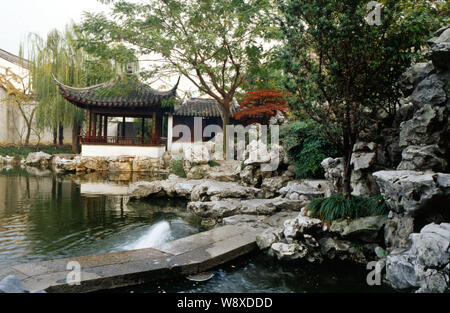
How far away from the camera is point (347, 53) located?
500 centimetres

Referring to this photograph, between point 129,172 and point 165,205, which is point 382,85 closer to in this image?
point 165,205

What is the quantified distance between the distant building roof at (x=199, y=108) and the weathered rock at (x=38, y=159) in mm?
8709

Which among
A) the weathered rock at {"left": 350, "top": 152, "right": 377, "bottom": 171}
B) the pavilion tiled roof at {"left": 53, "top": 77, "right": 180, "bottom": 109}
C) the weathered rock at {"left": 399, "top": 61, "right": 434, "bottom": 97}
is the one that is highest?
the pavilion tiled roof at {"left": 53, "top": 77, "right": 180, "bottom": 109}

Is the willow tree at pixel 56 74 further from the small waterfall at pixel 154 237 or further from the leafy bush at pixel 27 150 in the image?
the small waterfall at pixel 154 237

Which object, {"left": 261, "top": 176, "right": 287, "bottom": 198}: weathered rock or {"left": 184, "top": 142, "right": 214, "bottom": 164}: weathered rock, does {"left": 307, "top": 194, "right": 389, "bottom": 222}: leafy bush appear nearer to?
{"left": 261, "top": 176, "right": 287, "bottom": 198}: weathered rock

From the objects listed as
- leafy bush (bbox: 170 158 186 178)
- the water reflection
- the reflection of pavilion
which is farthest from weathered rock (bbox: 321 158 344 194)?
the reflection of pavilion

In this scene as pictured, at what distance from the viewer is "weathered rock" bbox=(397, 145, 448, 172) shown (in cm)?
414

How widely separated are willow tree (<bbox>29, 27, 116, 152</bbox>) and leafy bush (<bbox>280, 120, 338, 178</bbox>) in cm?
1534

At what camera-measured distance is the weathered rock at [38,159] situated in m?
19.0

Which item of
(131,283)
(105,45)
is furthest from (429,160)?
(105,45)

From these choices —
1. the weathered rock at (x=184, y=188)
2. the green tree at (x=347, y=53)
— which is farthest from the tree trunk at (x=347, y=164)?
the weathered rock at (x=184, y=188)

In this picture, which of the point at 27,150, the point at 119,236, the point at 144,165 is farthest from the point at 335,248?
the point at 27,150

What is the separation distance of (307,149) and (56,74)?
1863 cm

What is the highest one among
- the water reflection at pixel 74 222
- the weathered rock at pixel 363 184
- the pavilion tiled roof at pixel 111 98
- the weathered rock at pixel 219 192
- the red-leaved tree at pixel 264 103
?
the pavilion tiled roof at pixel 111 98
